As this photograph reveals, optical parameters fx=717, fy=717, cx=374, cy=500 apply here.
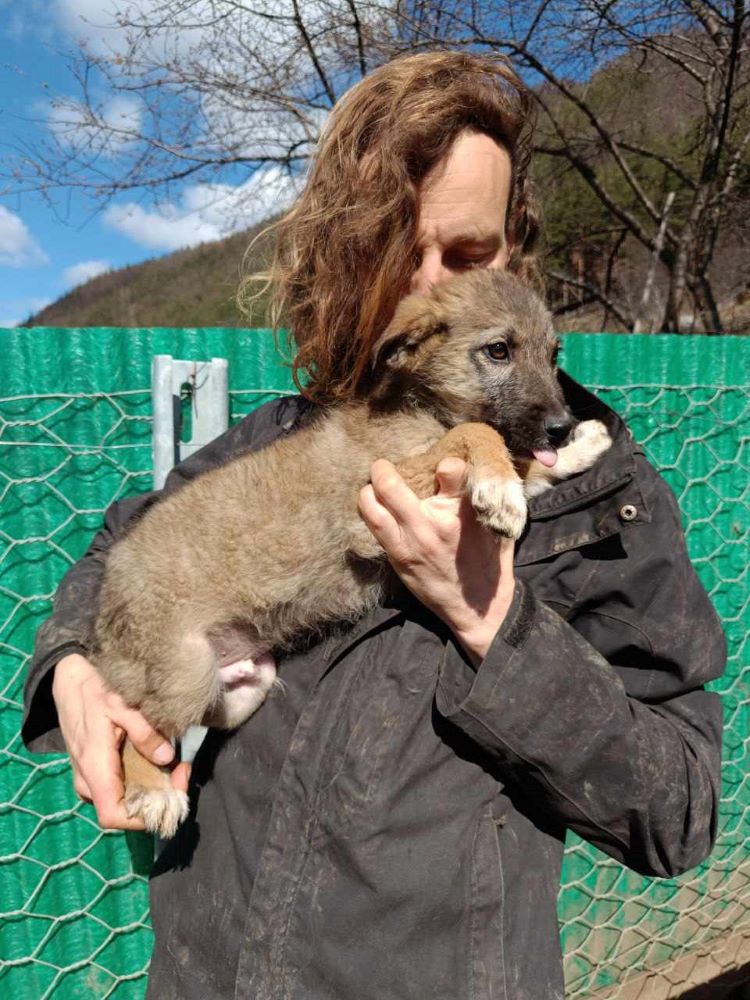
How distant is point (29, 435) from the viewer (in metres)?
2.61

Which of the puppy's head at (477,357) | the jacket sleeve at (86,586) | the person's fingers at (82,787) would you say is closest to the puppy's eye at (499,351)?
the puppy's head at (477,357)

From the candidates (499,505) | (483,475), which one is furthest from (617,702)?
(483,475)

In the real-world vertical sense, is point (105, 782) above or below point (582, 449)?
below

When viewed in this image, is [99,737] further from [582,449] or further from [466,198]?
[466,198]

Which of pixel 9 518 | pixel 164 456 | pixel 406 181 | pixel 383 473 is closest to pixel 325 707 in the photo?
pixel 383 473

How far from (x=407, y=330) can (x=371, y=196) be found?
429 millimetres

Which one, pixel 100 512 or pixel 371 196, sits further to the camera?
pixel 100 512

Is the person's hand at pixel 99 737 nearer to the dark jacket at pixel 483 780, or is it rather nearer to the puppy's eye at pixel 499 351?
the dark jacket at pixel 483 780

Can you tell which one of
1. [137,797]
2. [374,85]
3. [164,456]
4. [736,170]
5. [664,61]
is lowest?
[137,797]

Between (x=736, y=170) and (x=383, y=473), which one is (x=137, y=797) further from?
(x=736, y=170)

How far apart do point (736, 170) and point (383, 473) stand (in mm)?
8989

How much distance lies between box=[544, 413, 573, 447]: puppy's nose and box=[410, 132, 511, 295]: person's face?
57 cm

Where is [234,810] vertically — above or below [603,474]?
below

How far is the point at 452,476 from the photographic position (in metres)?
1.73
